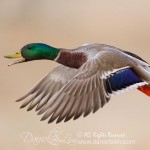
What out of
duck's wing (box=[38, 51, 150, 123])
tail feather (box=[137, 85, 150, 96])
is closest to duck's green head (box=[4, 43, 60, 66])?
duck's wing (box=[38, 51, 150, 123])

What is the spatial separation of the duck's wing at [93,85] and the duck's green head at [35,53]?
0.17m

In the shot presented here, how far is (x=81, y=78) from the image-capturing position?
239 cm

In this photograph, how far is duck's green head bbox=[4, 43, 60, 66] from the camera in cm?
249

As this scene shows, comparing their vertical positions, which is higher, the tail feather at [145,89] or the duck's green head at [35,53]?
the duck's green head at [35,53]

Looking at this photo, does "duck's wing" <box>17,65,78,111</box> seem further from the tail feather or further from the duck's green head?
the tail feather

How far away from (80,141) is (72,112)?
0.14 m

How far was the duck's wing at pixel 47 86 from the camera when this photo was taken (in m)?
2.46

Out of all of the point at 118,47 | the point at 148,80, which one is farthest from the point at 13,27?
the point at 148,80

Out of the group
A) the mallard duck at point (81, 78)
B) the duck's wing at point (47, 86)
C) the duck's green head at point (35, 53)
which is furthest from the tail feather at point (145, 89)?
the duck's green head at point (35, 53)

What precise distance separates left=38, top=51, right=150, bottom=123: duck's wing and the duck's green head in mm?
173

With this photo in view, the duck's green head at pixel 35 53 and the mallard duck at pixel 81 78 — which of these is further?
the duck's green head at pixel 35 53

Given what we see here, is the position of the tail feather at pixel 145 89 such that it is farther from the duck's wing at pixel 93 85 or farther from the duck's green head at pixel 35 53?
the duck's green head at pixel 35 53

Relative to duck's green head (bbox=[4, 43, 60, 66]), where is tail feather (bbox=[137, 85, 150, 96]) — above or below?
below

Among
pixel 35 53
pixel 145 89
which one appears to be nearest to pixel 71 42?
pixel 35 53
